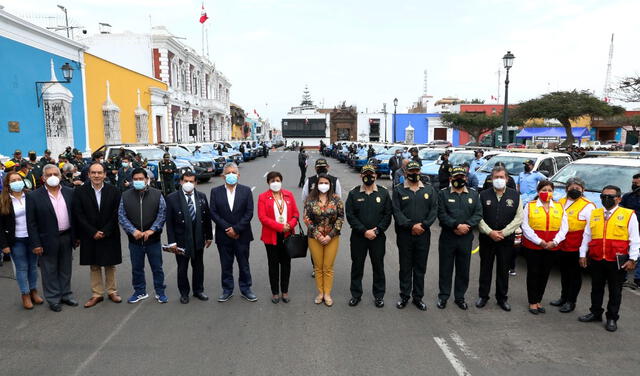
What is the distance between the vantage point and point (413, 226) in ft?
17.8

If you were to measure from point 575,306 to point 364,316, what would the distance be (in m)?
2.75

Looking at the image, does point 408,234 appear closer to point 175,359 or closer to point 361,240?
point 361,240

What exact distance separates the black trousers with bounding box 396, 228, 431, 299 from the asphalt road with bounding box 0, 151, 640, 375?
27 centimetres

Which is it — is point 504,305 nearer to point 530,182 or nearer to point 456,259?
point 456,259

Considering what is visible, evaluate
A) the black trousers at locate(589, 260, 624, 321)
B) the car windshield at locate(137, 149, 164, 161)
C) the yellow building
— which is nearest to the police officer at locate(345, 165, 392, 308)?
the black trousers at locate(589, 260, 624, 321)

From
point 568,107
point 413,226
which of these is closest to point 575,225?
point 413,226

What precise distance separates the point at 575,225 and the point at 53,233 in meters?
6.43

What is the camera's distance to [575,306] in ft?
18.6

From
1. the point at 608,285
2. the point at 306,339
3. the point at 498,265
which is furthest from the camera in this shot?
the point at 498,265

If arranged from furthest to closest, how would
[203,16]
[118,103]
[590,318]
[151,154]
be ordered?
[203,16] < [118,103] < [151,154] < [590,318]

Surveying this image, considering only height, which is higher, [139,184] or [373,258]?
[139,184]

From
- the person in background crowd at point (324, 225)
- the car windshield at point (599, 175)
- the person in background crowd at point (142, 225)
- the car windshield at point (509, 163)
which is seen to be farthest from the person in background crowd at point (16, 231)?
the car windshield at point (509, 163)

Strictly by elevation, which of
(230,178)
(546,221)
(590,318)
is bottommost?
(590,318)

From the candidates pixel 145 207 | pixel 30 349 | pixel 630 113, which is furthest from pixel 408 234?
pixel 630 113
